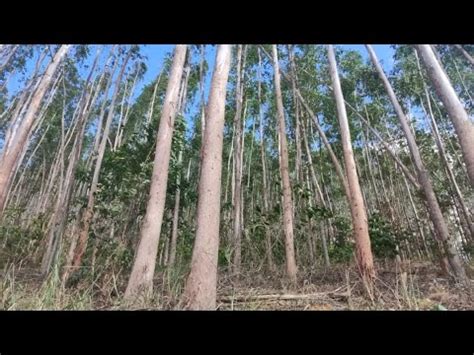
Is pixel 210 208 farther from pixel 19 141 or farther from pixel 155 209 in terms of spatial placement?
pixel 19 141

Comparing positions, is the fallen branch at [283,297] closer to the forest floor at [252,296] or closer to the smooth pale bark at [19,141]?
the forest floor at [252,296]

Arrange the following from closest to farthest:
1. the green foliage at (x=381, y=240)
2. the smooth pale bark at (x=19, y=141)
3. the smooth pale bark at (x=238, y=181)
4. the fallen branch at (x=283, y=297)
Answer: the fallen branch at (x=283, y=297), the smooth pale bark at (x=19, y=141), the smooth pale bark at (x=238, y=181), the green foliage at (x=381, y=240)

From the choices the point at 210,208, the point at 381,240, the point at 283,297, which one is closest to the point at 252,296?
the point at 283,297

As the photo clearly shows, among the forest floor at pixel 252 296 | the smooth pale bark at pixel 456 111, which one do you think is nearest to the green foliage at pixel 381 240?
the forest floor at pixel 252 296

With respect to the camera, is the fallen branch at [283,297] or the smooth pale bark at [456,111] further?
the fallen branch at [283,297]

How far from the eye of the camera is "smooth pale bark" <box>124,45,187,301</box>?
10.2ft

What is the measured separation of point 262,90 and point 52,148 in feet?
32.6

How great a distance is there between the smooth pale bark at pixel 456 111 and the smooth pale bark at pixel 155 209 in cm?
295

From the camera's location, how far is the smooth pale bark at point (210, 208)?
249cm
